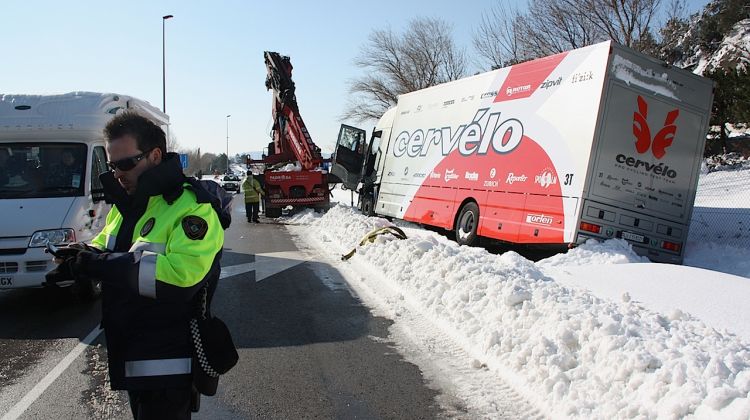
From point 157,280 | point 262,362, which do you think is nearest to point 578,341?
point 262,362

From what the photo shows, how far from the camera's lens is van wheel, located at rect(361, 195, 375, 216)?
62.2 feet

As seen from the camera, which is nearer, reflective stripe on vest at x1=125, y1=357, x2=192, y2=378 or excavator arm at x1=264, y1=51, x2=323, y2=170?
reflective stripe on vest at x1=125, y1=357, x2=192, y2=378

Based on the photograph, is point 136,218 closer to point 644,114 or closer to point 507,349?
point 507,349

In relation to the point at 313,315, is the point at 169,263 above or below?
above

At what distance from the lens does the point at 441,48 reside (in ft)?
130

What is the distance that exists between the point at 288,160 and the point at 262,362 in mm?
17717

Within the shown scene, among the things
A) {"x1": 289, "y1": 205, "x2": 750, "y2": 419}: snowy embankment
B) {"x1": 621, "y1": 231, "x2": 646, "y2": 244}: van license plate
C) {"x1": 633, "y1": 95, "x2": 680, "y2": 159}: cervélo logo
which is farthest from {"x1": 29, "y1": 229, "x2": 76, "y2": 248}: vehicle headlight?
{"x1": 633, "y1": 95, "x2": 680, "y2": 159}: cervélo logo

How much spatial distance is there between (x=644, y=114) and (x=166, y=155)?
8.86m

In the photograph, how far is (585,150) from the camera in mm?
9078

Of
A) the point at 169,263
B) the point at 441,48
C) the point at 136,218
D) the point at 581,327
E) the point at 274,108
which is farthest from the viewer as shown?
the point at 441,48

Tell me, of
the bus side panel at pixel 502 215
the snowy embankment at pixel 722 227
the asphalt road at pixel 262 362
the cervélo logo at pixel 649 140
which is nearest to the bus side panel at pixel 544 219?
the bus side panel at pixel 502 215

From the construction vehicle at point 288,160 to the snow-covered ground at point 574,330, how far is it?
11.7 m

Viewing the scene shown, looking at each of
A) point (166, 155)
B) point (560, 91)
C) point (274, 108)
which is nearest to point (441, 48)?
point (274, 108)

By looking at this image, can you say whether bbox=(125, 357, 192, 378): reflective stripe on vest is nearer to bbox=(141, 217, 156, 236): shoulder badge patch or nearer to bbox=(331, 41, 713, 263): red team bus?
bbox=(141, 217, 156, 236): shoulder badge patch
